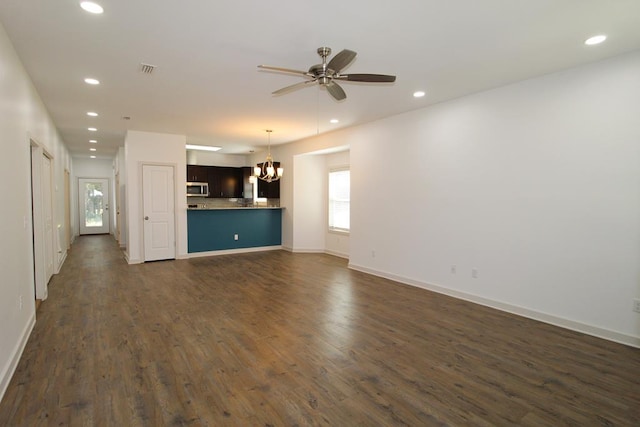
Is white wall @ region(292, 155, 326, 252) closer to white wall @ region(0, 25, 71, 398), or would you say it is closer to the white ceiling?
the white ceiling

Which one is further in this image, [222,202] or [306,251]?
[222,202]

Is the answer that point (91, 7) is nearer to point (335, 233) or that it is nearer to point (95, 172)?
point (335, 233)

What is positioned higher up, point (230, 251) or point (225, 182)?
point (225, 182)

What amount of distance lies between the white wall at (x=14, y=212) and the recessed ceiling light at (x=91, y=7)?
0.84m

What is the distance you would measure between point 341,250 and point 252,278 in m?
2.69

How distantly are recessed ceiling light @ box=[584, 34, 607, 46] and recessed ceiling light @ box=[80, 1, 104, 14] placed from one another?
3.96 meters

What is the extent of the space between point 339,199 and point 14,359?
6174 mm

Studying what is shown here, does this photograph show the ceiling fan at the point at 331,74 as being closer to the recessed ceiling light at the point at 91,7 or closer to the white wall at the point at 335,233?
the recessed ceiling light at the point at 91,7

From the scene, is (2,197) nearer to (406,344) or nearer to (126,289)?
(126,289)

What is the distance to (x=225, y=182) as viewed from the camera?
10172 millimetres

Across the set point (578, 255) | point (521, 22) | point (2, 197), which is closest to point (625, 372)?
point (578, 255)

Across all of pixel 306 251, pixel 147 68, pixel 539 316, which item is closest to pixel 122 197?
pixel 306 251

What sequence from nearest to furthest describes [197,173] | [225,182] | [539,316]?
[539,316] < [197,173] < [225,182]

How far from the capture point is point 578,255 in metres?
3.48
